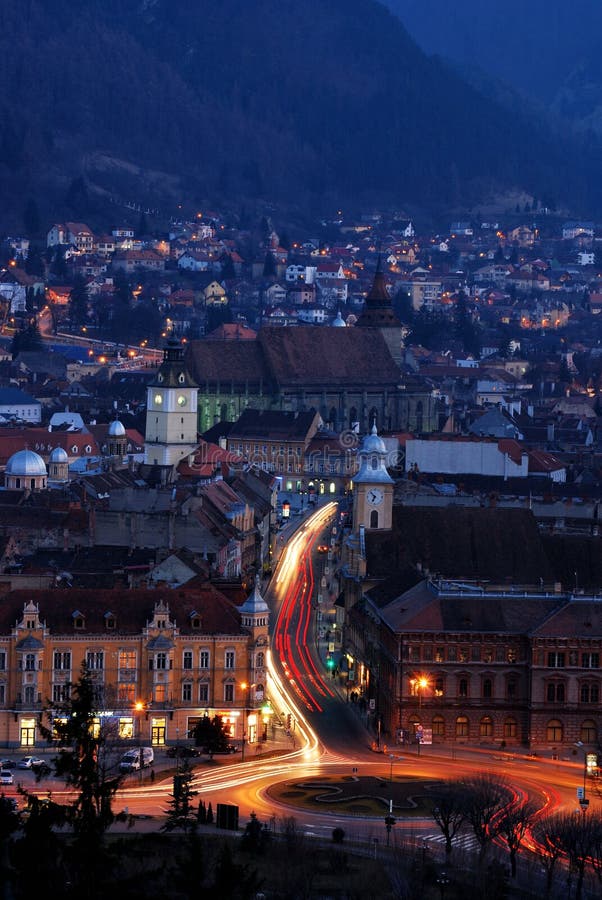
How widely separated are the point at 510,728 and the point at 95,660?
568 inches

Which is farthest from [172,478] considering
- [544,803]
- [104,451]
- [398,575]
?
[544,803]

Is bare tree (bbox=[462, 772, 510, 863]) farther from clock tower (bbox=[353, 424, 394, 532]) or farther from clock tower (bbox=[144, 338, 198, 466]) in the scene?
clock tower (bbox=[144, 338, 198, 466])

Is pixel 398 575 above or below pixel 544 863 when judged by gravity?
above

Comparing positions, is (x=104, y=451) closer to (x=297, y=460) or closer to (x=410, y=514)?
(x=297, y=460)

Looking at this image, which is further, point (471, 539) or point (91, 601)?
point (471, 539)

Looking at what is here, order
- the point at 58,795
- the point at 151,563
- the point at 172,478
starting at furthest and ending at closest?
the point at 172,478, the point at 151,563, the point at 58,795

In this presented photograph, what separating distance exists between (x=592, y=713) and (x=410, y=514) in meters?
18.9

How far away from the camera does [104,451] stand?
543 feet

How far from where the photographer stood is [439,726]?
87750 mm

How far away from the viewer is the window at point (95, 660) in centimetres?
8631

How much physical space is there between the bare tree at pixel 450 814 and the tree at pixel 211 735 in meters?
11.7

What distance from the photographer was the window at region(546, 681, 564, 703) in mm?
87625

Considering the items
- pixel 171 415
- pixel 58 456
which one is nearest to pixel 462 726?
pixel 58 456

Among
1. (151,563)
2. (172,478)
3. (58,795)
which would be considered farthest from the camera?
Result: (172,478)
